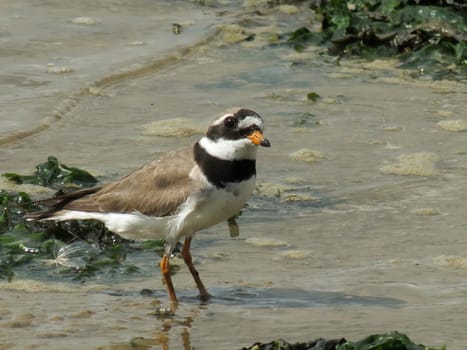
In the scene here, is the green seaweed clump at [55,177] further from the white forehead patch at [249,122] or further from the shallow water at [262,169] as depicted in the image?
the white forehead patch at [249,122]

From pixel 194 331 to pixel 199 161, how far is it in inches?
37.3

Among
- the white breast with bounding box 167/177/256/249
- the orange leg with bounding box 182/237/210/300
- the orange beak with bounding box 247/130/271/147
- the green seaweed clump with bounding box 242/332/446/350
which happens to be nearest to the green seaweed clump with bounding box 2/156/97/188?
the orange leg with bounding box 182/237/210/300

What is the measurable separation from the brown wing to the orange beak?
35 centimetres

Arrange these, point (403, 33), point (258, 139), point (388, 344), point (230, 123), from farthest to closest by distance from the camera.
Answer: point (403, 33)
point (230, 123)
point (258, 139)
point (388, 344)

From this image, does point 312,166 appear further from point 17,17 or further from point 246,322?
point 17,17

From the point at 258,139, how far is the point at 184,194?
0.48 meters

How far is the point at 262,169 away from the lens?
26.5 ft

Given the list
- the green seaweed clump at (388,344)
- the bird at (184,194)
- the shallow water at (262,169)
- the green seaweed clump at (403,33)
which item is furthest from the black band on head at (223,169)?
the green seaweed clump at (403,33)

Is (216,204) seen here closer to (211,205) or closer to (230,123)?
(211,205)

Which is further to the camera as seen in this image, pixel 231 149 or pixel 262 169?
pixel 262 169

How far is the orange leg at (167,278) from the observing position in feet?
19.9

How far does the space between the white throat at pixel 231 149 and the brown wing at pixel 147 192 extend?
14 centimetres

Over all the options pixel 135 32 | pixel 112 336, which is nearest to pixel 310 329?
pixel 112 336

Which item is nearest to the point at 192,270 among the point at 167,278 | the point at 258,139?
the point at 167,278
